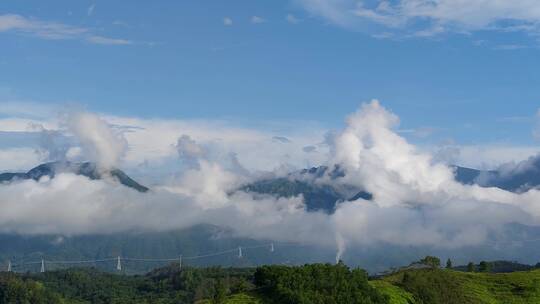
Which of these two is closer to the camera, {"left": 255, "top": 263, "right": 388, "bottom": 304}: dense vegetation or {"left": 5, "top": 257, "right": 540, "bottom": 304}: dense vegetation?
{"left": 255, "top": 263, "right": 388, "bottom": 304}: dense vegetation

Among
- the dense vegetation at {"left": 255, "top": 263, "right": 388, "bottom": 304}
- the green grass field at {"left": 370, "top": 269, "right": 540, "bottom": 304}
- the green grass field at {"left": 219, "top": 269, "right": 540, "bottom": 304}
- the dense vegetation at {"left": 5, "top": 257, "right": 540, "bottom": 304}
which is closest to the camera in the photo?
the dense vegetation at {"left": 255, "top": 263, "right": 388, "bottom": 304}

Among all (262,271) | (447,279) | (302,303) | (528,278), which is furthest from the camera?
(528,278)

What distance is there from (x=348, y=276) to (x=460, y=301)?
25.3 meters

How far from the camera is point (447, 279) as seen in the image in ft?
433

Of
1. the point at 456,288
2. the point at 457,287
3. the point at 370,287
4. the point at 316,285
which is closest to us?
the point at 316,285

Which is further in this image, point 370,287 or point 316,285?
point 370,287

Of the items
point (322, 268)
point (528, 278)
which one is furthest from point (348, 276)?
point (528, 278)

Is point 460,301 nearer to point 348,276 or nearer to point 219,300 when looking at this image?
point 348,276

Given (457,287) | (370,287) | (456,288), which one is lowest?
(456,288)

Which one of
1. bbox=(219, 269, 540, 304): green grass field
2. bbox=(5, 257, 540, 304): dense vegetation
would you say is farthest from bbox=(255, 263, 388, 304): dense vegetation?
bbox=(219, 269, 540, 304): green grass field

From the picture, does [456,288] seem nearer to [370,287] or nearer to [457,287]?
[457,287]

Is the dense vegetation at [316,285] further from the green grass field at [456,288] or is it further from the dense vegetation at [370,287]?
the green grass field at [456,288]

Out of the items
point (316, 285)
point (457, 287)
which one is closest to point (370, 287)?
point (316, 285)

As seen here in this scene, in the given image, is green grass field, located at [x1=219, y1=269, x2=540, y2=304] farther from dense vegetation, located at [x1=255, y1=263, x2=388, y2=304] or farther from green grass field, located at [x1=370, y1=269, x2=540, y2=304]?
dense vegetation, located at [x1=255, y1=263, x2=388, y2=304]
